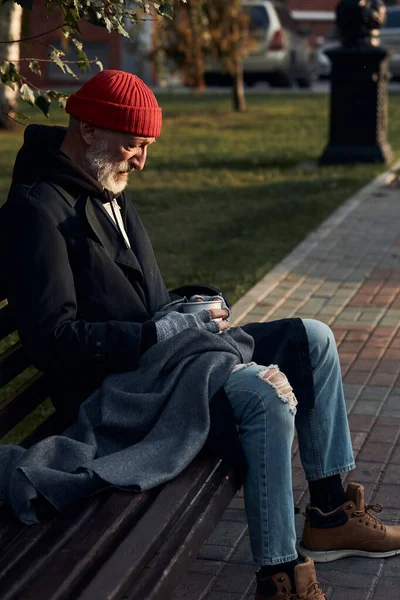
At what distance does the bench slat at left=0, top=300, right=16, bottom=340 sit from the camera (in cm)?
357

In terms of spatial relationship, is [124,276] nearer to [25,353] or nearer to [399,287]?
[25,353]

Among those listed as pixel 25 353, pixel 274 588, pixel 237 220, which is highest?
pixel 25 353

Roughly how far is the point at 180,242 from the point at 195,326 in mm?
5894

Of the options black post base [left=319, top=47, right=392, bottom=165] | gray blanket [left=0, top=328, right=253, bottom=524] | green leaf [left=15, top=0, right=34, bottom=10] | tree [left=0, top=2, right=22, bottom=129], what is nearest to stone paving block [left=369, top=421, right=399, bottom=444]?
gray blanket [left=0, top=328, right=253, bottom=524]

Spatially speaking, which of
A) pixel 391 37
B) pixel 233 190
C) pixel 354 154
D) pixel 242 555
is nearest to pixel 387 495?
pixel 242 555

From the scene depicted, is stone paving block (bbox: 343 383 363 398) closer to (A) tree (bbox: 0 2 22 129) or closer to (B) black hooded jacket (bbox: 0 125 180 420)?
(B) black hooded jacket (bbox: 0 125 180 420)

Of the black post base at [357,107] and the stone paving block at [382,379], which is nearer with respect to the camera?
the stone paving block at [382,379]

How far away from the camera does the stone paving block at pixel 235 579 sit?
368 cm

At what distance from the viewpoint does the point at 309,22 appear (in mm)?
39688

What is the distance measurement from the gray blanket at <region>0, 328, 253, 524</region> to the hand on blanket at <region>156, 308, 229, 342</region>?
39 mm

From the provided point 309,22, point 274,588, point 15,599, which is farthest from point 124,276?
point 309,22

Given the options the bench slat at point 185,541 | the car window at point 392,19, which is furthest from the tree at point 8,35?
the bench slat at point 185,541

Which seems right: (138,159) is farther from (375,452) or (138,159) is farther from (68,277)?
(375,452)

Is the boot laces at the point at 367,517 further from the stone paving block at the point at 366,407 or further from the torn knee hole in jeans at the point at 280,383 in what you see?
the stone paving block at the point at 366,407
